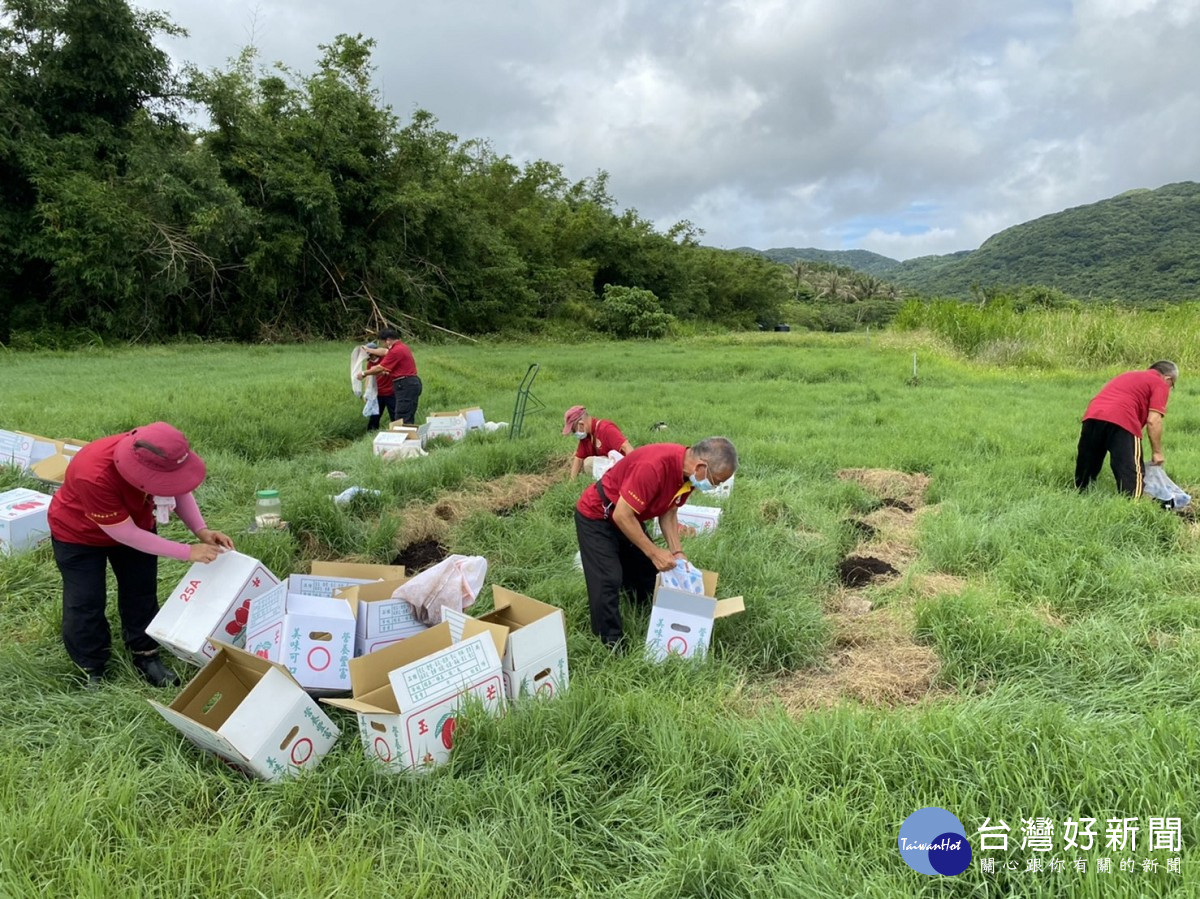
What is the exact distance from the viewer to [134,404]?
766 centimetres

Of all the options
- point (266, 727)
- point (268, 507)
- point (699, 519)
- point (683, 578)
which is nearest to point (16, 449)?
point (268, 507)

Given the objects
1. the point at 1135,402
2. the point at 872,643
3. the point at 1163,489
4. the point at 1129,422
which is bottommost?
the point at 872,643

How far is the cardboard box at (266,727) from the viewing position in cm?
210

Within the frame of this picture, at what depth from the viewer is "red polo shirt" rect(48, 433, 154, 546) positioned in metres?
2.68

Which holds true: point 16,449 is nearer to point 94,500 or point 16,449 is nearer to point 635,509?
point 94,500

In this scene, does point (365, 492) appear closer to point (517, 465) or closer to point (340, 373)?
point (517, 465)

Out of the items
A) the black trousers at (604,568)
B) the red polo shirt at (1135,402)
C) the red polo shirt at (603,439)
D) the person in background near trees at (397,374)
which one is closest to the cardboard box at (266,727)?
the black trousers at (604,568)

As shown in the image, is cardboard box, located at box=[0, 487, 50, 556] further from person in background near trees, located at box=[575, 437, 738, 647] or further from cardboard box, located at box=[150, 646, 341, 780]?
person in background near trees, located at box=[575, 437, 738, 647]

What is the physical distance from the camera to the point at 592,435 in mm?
5105

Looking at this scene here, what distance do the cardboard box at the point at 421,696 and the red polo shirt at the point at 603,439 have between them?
8.72 feet

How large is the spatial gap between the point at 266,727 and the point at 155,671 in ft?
3.86

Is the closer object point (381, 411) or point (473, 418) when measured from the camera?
point (473, 418)

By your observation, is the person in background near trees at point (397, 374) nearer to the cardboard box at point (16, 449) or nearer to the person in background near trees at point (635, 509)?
the cardboard box at point (16, 449)

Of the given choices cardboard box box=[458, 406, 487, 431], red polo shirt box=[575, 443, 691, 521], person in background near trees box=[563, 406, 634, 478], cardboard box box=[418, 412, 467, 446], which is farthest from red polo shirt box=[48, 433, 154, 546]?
cardboard box box=[458, 406, 487, 431]
